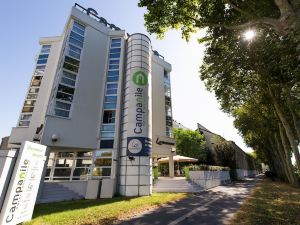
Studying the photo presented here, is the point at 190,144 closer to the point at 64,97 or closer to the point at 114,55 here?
the point at 114,55

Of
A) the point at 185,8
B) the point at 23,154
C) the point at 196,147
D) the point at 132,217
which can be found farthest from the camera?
the point at 196,147

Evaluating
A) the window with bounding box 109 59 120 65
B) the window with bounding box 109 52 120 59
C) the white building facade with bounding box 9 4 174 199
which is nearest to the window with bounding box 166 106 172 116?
the white building facade with bounding box 9 4 174 199

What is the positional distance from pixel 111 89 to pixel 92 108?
2.88 metres

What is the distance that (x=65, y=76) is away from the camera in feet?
62.4

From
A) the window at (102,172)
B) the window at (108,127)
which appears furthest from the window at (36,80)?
the window at (102,172)

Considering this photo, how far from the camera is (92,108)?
64.8ft

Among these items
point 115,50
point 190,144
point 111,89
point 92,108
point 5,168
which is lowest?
point 5,168

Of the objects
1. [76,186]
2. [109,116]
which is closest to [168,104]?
[109,116]

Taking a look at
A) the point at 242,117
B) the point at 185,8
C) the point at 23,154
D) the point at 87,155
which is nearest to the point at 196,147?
the point at 242,117

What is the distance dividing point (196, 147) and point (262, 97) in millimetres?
25079

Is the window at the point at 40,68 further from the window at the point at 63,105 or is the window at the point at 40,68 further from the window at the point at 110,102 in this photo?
the window at the point at 110,102

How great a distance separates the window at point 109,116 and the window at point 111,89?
2.05 m

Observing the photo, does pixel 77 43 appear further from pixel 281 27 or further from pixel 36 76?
pixel 281 27

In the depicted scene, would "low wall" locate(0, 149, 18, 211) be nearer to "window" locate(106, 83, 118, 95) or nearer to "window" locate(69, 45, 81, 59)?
"window" locate(106, 83, 118, 95)
